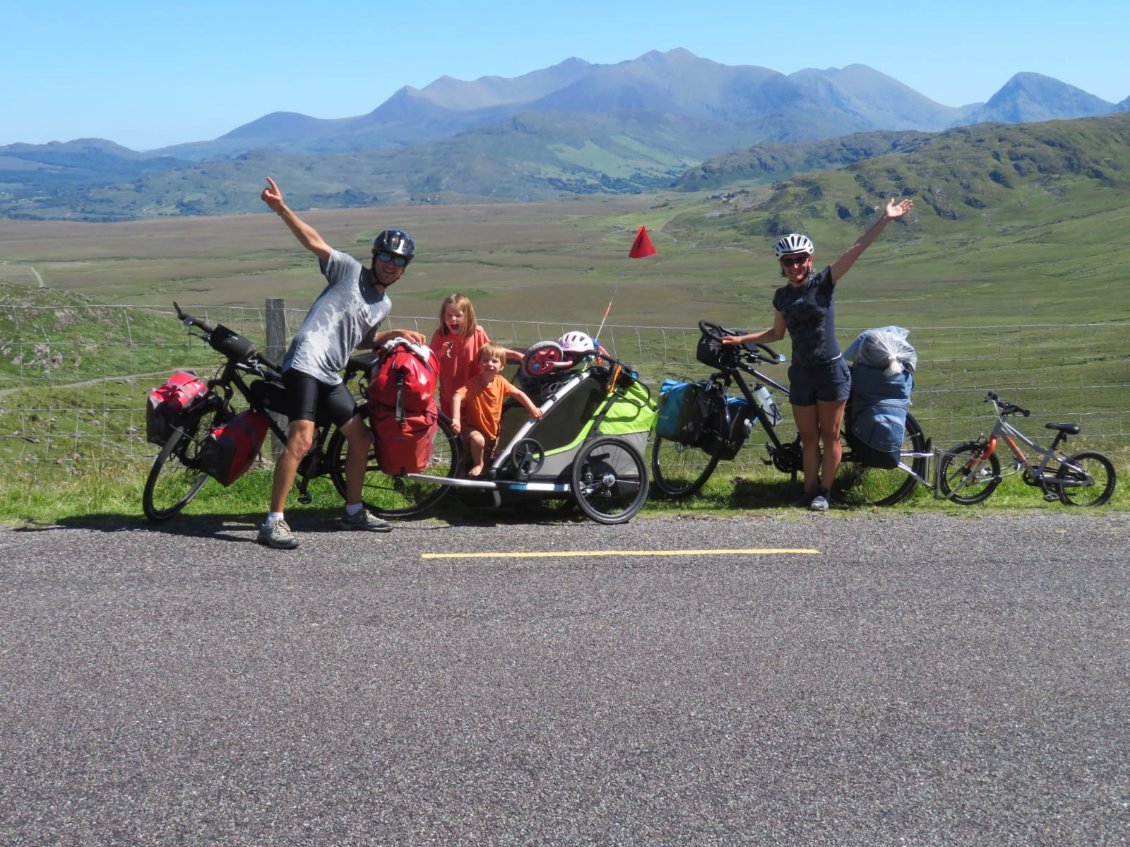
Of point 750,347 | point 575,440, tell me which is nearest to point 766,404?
point 750,347

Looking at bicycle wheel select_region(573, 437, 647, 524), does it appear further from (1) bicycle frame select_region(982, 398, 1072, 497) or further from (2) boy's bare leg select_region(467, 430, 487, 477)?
(1) bicycle frame select_region(982, 398, 1072, 497)

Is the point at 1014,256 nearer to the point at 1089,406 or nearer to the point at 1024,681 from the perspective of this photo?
the point at 1089,406

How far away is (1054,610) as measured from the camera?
6441mm

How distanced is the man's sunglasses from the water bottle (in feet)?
10.4

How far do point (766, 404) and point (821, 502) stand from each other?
92 cm

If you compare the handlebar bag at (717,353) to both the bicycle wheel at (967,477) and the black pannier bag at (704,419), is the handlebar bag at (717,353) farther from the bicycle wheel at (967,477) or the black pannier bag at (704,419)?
the bicycle wheel at (967,477)

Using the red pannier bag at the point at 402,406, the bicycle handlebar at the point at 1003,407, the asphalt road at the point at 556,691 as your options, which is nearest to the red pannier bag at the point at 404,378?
the red pannier bag at the point at 402,406

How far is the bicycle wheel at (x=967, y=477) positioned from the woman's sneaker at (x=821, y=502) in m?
1.01

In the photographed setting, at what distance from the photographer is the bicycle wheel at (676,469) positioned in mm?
9453

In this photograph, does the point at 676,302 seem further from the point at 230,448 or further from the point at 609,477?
the point at 230,448

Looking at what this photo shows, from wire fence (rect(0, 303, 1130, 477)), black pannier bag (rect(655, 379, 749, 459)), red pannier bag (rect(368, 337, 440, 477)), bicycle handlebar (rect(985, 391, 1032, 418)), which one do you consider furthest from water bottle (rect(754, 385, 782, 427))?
red pannier bag (rect(368, 337, 440, 477))

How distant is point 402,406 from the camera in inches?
304

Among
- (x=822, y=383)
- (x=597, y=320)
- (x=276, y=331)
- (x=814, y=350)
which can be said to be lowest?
(x=597, y=320)

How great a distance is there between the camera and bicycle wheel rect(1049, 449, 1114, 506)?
9.61m
